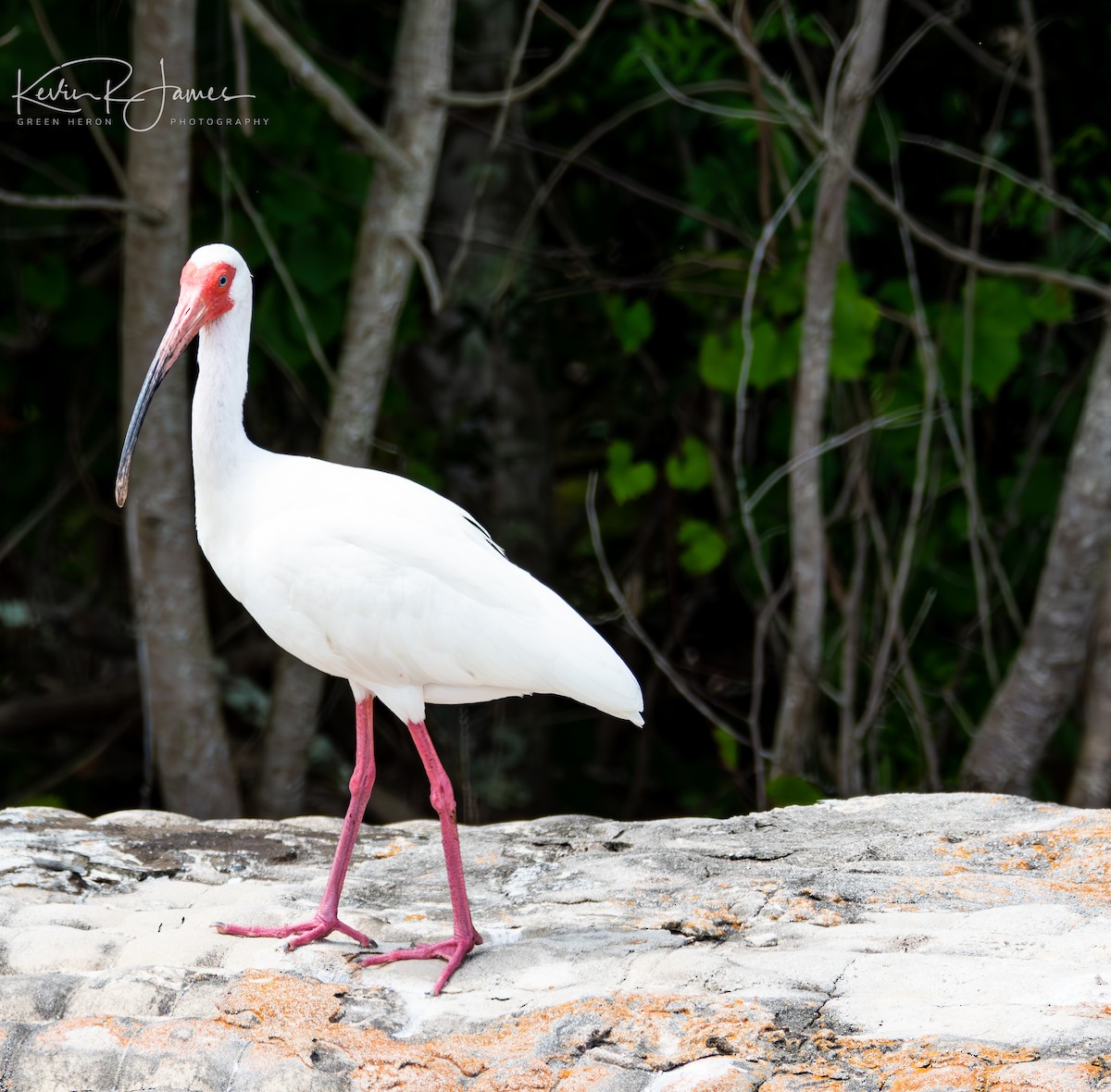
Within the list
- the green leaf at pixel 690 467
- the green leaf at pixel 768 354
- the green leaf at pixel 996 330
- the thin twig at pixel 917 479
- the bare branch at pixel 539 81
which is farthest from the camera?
the green leaf at pixel 690 467

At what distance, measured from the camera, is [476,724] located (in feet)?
25.9

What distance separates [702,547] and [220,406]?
3316 millimetres

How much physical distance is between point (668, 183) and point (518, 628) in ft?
15.9

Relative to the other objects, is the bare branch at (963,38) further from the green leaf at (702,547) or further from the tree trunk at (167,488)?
the tree trunk at (167,488)

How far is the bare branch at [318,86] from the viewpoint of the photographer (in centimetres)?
552

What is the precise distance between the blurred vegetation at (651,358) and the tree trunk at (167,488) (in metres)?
0.45

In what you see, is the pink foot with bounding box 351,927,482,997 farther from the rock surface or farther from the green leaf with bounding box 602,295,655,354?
the green leaf with bounding box 602,295,655,354

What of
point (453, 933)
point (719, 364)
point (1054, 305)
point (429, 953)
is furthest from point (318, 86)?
point (429, 953)

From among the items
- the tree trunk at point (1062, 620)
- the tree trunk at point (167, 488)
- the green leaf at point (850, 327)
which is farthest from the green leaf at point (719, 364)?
the tree trunk at point (167, 488)

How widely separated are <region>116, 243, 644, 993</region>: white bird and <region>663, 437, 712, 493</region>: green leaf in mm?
3173

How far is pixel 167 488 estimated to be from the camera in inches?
239

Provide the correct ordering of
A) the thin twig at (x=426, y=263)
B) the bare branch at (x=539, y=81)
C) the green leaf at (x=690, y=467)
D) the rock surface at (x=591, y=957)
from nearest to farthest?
1. the rock surface at (x=591, y=957)
2. the bare branch at (x=539, y=81)
3. the thin twig at (x=426, y=263)
4. the green leaf at (x=690, y=467)

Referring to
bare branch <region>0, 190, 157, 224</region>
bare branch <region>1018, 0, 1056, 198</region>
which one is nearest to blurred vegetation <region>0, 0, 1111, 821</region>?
bare branch <region>1018, 0, 1056, 198</region>

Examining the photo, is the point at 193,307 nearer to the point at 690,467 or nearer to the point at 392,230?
the point at 392,230
